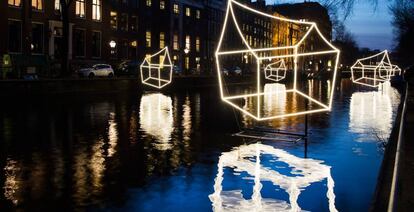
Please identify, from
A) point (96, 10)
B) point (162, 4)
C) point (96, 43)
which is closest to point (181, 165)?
point (96, 43)

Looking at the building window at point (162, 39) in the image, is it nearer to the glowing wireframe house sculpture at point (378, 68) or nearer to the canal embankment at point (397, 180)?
the glowing wireframe house sculpture at point (378, 68)

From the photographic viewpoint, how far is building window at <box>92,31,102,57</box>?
59.3 m

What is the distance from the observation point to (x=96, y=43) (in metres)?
59.9

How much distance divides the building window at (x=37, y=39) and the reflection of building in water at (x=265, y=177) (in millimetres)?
41924

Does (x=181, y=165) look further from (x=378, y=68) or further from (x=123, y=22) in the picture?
(x=123, y=22)

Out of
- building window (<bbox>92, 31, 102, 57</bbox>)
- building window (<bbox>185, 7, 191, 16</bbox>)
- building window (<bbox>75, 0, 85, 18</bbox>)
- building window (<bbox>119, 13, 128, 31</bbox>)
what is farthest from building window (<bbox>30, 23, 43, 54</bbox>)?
building window (<bbox>185, 7, 191, 16</bbox>)

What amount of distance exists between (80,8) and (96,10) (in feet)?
9.25

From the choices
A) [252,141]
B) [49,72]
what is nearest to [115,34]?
[49,72]

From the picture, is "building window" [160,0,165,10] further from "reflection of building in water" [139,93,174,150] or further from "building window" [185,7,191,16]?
"reflection of building in water" [139,93,174,150]

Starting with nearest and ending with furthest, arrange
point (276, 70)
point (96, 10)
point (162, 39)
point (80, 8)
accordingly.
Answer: point (80, 8), point (96, 10), point (276, 70), point (162, 39)

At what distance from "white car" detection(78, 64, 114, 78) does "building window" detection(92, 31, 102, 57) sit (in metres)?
4.83

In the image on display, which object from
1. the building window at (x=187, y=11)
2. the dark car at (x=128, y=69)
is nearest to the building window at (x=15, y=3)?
the dark car at (x=128, y=69)

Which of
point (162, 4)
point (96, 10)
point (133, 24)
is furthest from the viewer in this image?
point (162, 4)

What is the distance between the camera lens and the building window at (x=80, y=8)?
57000 mm
